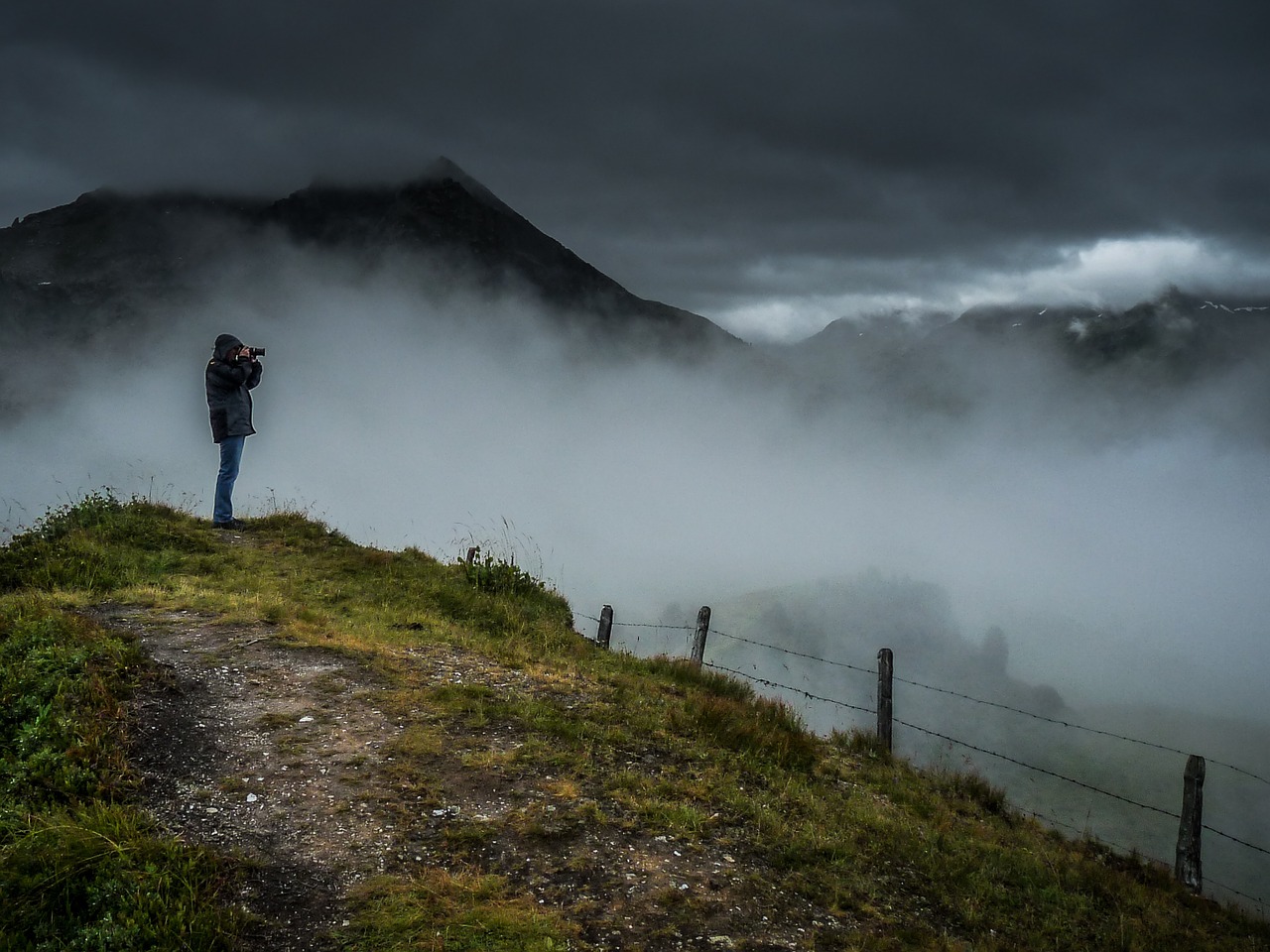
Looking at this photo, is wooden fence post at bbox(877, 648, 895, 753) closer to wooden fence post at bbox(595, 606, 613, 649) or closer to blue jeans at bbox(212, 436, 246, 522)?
wooden fence post at bbox(595, 606, 613, 649)

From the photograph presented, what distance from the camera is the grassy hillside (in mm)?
4656

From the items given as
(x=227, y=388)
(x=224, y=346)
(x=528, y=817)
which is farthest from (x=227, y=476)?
(x=528, y=817)

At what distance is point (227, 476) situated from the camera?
1492 cm

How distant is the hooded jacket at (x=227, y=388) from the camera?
14.5 meters

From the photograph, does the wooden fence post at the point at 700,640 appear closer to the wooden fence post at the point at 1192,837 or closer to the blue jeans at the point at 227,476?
the wooden fence post at the point at 1192,837

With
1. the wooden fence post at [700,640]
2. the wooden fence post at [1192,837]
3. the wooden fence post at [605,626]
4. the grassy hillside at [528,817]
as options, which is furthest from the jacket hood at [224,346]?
the wooden fence post at [1192,837]

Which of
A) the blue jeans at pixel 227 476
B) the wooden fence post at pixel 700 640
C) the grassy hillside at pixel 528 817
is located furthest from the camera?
the blue jeans at pixel 227 476

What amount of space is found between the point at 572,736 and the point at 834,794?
117 inches

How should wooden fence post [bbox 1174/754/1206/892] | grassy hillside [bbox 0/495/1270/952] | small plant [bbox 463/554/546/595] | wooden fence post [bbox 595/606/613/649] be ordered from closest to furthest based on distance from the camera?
grassy hillside [bbox 0/495/1270/952] < wooden fence post [bbox 1174/754/1206/892] < small plant [bbox 463/554/546/595] < wooden fence post [bbox 595/606/613/649]

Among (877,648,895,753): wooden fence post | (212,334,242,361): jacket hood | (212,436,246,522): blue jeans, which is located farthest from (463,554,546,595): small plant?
(877,648,895,753): wooden fence post

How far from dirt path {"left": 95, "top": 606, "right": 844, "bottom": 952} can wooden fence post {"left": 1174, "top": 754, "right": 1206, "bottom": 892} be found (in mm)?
7660

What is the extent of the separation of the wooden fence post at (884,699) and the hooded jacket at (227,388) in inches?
484

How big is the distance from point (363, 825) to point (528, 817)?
1232 mm

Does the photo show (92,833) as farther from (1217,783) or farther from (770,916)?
(1217,783)
